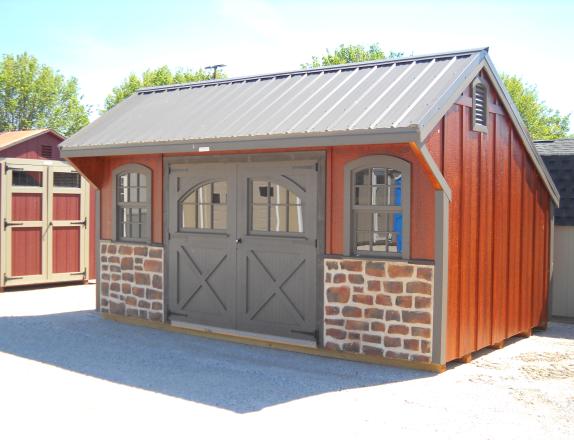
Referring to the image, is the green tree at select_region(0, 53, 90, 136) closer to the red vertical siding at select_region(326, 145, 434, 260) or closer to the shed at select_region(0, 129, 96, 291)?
the shed at select_region(0, 129, 96, 291)

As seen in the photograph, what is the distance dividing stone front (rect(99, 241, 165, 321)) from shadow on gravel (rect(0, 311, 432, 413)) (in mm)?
364

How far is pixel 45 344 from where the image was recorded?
30.8 ft

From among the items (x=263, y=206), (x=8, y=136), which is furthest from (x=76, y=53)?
(x=263, y=206)

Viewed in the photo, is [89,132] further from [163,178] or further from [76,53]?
[76,53]

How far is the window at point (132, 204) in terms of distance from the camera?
425 inches

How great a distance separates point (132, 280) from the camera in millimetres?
10945

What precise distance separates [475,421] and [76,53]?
38634mm

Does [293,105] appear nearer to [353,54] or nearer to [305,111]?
[305,111]

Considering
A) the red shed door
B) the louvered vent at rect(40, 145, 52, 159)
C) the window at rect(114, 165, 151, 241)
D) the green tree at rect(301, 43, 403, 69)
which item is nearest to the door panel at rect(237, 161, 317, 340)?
the window at rect(114, 165, 151, 241)

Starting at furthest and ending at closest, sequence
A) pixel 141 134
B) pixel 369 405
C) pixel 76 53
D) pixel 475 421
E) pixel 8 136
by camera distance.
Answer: pixel 76 53, pixel 8 136, pixel 141 134, pixel 369 405, pixel 475 421

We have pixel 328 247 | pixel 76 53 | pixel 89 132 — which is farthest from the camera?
pixel 76 53

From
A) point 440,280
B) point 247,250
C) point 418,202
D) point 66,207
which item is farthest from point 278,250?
point 66,207

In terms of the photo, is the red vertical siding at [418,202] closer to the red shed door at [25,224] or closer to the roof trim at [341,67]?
the roof trim at [341,67]

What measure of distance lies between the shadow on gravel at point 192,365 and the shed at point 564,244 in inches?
194
